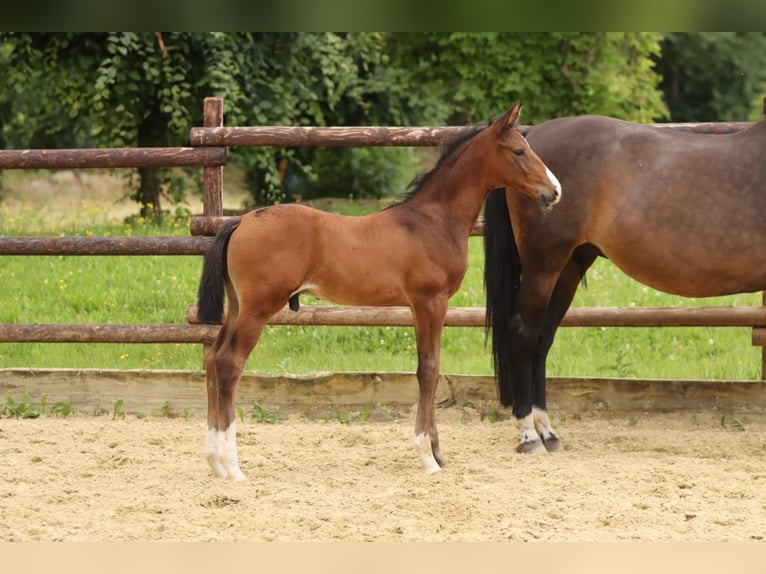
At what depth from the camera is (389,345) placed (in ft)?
22.3

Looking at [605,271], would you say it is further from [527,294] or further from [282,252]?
[282,252]

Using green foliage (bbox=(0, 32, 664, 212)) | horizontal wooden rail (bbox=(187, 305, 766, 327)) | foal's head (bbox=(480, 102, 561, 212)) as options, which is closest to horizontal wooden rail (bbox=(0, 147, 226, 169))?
horizontal wooden rail (bbox=(187, 305, 766, 327))

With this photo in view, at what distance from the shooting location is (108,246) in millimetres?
5426

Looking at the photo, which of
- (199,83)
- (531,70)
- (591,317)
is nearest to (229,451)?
(591,317)

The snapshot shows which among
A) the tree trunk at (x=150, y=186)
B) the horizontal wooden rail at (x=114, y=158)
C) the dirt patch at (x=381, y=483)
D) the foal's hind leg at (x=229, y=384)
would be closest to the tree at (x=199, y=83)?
the tree trunk at (x=150, y=186)

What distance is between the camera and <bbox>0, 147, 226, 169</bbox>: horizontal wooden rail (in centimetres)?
540

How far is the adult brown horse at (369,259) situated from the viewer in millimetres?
3850

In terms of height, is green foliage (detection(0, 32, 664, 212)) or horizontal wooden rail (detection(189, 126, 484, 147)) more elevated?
green foliage (detection(0, 32, 664, 212))

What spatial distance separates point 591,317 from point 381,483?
74.0 inches

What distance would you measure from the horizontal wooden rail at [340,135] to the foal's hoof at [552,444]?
1653 millimetres

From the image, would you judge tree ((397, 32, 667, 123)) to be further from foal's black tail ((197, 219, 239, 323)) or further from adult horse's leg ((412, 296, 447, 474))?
foal's black tail ((197, 219, 239, 323))

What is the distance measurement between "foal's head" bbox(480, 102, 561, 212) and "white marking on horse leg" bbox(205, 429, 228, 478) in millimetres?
1625

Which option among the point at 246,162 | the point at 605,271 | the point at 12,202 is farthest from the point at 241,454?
the point at 12,202

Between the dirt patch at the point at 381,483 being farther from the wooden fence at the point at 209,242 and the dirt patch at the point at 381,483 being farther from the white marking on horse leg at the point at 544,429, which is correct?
the wooden fence at the point at 209,242
